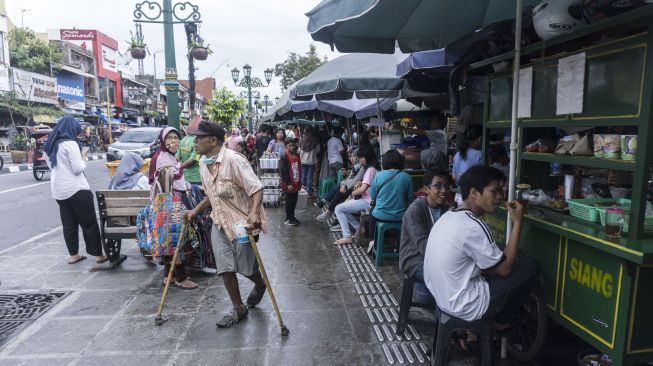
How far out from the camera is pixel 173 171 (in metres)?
4.71

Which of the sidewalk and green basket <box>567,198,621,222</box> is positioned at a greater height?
green basket <box>567,198,621,222</box>

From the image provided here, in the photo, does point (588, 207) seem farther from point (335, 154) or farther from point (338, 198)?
point (335, 154)

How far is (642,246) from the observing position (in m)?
2.28

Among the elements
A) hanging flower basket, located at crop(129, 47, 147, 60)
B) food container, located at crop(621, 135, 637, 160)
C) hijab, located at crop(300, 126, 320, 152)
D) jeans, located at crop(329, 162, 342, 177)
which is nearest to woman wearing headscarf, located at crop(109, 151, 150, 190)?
hanging flower basket, located at crop(129, 47, 147, 60)

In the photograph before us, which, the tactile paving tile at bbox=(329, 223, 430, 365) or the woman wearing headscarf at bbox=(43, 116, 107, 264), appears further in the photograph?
the woman wearing headscarf at bbox=(43, 116, 107, 264)

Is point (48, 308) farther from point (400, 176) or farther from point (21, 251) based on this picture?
point (400, 176)

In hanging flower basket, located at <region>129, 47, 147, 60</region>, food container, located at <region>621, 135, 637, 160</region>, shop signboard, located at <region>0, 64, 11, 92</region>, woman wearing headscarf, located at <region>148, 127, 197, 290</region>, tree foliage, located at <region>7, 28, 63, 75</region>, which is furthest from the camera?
tree foliage, located at <region>7, 28, 63, 75</region>

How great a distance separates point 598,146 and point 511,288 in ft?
3.49

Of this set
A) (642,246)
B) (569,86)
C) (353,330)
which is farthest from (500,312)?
(569,86)

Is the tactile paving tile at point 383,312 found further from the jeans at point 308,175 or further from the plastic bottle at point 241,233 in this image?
the jeans at point 308,175

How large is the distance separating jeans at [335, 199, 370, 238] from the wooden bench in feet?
8.72

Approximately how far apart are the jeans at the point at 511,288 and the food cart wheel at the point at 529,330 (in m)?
0.22

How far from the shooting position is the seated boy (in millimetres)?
3324

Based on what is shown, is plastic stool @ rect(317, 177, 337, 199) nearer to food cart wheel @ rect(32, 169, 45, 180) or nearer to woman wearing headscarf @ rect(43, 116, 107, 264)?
woman wearing headscarf @ rect(43, 116, 107, 264)
